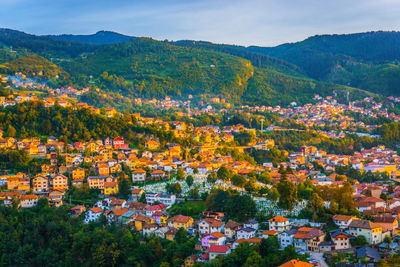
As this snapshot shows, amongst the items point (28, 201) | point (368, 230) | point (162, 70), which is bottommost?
point (28, 201)

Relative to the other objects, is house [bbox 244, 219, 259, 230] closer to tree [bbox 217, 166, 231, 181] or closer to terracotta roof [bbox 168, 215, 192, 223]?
terracotta roof [bbox 168, 215, 192, 223]

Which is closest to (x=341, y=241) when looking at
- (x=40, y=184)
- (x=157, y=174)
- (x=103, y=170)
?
(x=157, y=174)

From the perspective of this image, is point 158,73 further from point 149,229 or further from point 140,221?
point 149,229

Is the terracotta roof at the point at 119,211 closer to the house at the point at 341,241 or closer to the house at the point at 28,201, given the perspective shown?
the house at the point at 28,201

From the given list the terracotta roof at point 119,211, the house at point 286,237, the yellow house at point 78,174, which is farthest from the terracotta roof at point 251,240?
the yellow house at point 78,174

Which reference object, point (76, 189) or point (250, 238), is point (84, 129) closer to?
point (76, 189)

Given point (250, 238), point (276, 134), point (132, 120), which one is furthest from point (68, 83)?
point (250, 238)
